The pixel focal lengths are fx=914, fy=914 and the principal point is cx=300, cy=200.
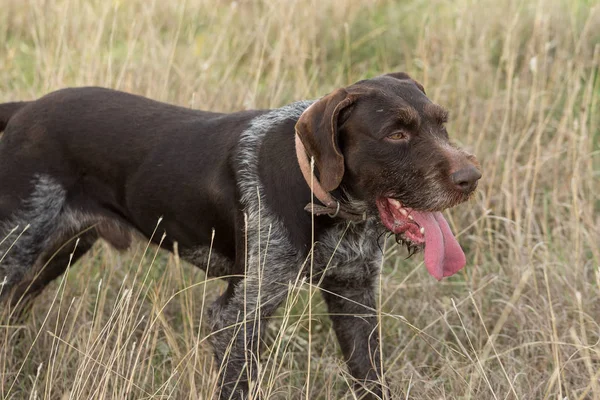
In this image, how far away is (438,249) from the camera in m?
3.33

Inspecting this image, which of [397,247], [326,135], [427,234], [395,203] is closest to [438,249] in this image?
[427,234]

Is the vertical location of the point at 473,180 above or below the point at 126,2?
above

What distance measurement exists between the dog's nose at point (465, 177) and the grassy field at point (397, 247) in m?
0.45

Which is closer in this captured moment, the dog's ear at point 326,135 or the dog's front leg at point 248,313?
the dog's ear at point 326,135

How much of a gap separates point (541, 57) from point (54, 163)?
3776mm

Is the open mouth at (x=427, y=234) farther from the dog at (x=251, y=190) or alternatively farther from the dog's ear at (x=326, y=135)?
the dog's ear at (x=326, y=135)

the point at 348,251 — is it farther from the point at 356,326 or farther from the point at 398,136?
the point at 398,136

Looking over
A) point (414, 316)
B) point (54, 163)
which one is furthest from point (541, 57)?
point (54, 163)

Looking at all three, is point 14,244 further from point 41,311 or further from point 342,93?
point 342,93

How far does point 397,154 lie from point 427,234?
326 mm

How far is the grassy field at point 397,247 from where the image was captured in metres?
3.65

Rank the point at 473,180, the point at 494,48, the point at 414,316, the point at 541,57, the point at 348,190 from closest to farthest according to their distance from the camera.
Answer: the point at 473,180
the point at 348,190
the point at 414,316
the point at 541,57
the point at 494,48

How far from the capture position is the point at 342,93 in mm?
3393

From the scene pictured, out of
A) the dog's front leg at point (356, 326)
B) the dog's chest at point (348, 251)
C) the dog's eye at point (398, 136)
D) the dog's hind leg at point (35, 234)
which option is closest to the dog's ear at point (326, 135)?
the dog's eye at point (398, 136)
